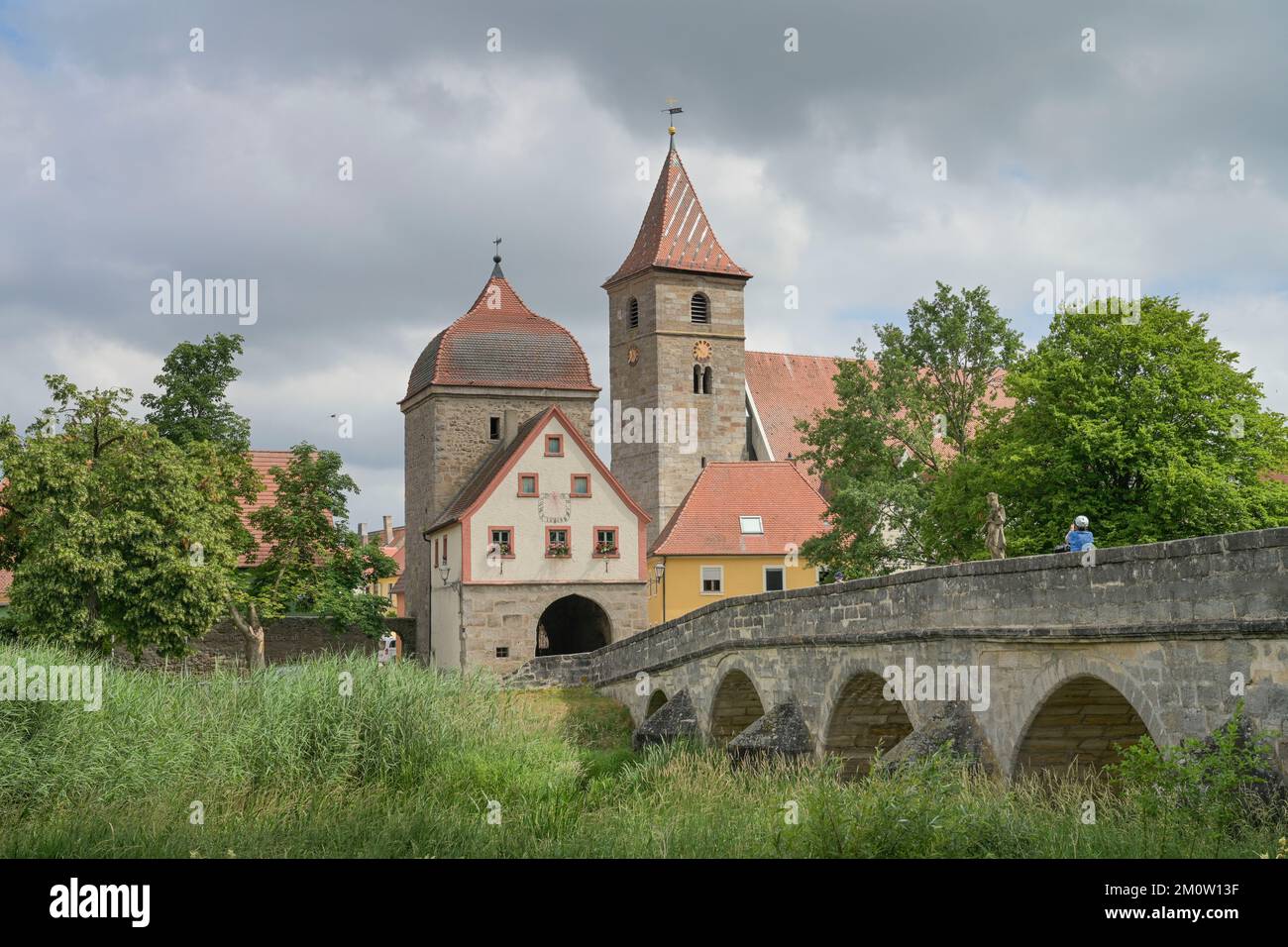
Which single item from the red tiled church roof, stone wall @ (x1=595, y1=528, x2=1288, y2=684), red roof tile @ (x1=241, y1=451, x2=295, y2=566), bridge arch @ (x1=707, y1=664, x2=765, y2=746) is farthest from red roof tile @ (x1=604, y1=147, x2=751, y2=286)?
stone wall @ (x1=595, y1=528, x2=1288, y2=684)

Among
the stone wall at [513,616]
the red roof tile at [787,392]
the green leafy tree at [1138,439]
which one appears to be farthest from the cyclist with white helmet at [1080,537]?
the red roof tile at [787,392]

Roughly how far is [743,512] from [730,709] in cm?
2155

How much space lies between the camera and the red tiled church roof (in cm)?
4069

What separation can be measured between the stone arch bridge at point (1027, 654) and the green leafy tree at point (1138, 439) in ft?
23.1

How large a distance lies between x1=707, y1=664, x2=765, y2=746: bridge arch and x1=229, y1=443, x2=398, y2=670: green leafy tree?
14.1 metres

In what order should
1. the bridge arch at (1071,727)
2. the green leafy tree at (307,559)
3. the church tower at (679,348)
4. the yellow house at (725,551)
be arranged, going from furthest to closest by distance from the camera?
1. the church tower at (679,348)
2. the yellow house at (725,551)
3. the green leafy tree at (307,559)
4. the bridge arch at (1071,727)

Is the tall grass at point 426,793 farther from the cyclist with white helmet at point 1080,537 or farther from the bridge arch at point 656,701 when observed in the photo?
the bridge arch at point 656,701

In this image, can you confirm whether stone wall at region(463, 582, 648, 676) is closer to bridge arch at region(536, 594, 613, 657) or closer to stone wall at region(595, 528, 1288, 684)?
bridge arch at region(536, 594, 613, 657)

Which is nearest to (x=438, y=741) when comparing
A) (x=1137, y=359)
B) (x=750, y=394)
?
(x=1137, y=359)

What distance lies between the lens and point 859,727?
19625 mm

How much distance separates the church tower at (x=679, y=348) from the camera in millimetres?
56425

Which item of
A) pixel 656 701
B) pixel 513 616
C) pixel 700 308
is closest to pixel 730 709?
pixel 656 701

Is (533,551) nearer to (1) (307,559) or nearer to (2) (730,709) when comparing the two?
(1) (307,559)
